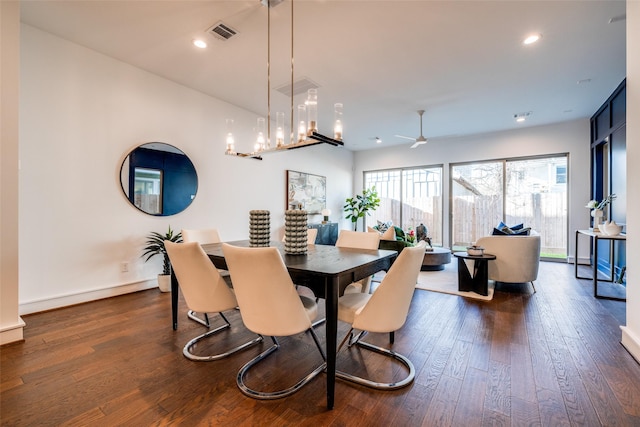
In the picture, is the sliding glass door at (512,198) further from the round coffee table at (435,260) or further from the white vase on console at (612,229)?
the white vase on console at (612,229)

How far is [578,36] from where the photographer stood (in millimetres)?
2828

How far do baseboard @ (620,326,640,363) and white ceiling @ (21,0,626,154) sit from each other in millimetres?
2681

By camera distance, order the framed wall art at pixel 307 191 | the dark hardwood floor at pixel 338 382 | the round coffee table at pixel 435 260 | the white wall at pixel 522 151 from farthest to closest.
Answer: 1. the framed wall art at pixel 307 191
2. the white wall at pixel 522 151
3. the round coffee table at pixel 435 260
4. the dark hardwood floor at pixel 338 382

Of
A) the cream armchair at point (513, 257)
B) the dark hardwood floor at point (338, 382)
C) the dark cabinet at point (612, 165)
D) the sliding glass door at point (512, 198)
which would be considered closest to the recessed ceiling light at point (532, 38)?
the dark cabinet at point (612, 165)

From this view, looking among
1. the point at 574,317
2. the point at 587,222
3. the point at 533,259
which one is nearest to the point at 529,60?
the point at 533,259

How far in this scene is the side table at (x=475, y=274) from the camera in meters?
3.50

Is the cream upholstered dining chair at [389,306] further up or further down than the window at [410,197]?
further down

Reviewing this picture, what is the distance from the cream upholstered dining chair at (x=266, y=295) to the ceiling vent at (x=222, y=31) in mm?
2270

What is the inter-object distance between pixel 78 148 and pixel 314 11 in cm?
287

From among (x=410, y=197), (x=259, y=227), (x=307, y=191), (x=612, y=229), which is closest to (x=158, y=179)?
(x=259, y=227)

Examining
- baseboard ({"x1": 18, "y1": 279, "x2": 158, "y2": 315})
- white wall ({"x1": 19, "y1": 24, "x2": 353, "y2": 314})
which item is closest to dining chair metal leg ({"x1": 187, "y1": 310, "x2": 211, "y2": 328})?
baseboard ({"x1": 18, "y1": 279, "x2": 158, "y2": 315})

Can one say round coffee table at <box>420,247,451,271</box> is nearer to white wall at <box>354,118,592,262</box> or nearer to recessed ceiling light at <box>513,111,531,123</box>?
white wall at <box>354,118,592,262</box>

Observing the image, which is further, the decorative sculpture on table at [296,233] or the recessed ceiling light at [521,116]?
the recessed ceiling light at [521,116]

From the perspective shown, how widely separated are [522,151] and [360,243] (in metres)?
5.29
